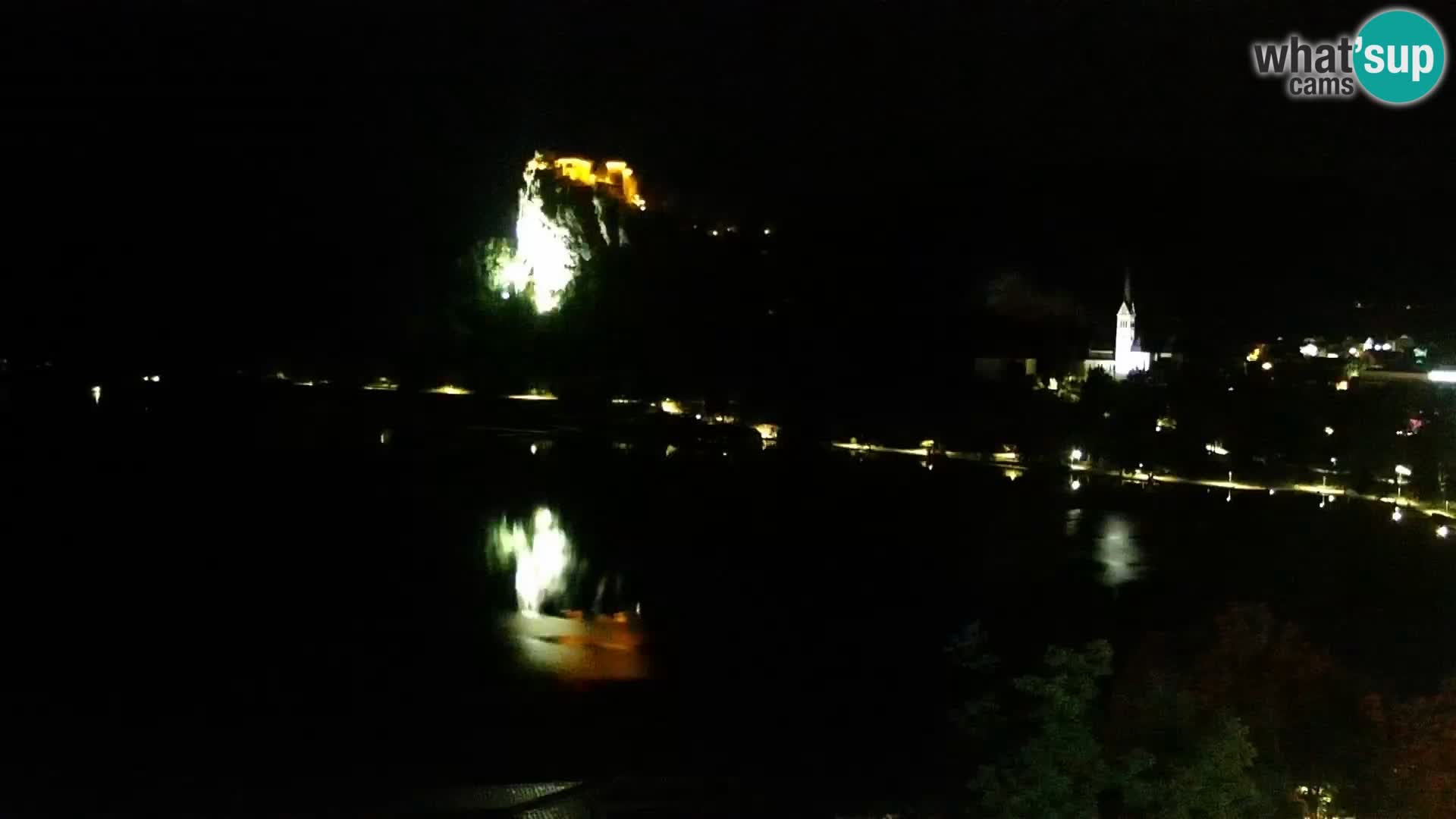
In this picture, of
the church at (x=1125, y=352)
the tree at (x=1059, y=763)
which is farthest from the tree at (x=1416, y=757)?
the church at (x=1125, y=352)

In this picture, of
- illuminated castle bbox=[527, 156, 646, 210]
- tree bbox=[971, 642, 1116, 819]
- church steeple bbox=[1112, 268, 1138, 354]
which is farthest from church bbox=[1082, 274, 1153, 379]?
tree bbox=[971, 642, 1116, 819]

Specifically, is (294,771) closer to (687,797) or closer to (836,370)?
(687,797)

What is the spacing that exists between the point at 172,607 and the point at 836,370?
A: 8969 millimetres

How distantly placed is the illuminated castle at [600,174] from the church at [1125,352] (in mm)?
7921

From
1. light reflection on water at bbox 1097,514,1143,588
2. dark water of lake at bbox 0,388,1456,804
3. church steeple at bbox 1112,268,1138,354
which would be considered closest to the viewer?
dark water of lake at bbox 0,388,1456,804

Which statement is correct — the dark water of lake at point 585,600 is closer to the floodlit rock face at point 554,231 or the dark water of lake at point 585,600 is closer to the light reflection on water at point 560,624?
the light reflection on water at point 560,624

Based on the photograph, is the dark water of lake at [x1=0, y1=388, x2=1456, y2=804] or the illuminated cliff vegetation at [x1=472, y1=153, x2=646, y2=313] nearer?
the dark water of lake at [x1=0, y1=388, x2=1456, y2=804]

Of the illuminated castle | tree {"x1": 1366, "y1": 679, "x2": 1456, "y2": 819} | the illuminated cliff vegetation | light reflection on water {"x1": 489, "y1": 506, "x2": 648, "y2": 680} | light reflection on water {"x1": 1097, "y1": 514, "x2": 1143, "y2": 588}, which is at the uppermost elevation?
the illuminated castle

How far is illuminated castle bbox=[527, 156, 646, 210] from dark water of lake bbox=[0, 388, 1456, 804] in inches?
362

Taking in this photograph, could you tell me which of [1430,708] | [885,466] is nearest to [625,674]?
[1430,708]

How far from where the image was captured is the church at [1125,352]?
15.4 m

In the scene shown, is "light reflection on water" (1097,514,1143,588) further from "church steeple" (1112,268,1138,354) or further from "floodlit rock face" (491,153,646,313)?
"floodlit rock face" (491,153,646,313)

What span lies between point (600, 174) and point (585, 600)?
14.5m

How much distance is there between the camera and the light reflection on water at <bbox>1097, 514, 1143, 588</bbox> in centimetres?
670
